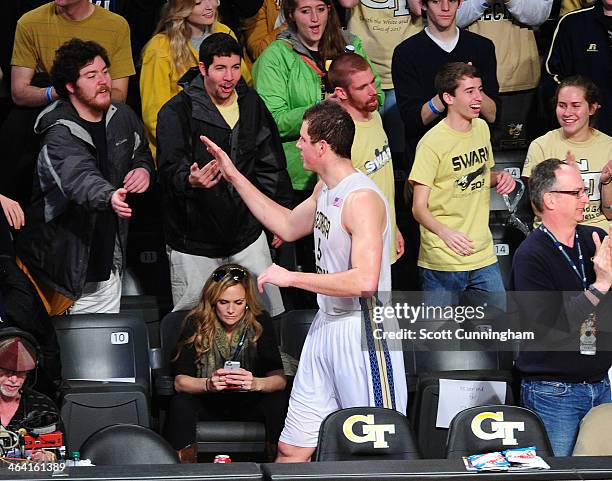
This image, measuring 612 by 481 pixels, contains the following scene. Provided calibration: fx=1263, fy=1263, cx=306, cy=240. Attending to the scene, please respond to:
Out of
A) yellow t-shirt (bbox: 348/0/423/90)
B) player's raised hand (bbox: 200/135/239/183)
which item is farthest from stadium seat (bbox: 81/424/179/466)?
yellow t-shirt (bbox: 348/0/423/90)

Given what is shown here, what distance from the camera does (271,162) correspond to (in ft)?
22.3

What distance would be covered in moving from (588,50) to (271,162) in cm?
226

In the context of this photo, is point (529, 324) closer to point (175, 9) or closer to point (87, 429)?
point (87, 429)

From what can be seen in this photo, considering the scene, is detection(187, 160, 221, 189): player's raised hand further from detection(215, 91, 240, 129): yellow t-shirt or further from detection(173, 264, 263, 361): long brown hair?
detection(215, 91, 240, 129): yellow t-shirt

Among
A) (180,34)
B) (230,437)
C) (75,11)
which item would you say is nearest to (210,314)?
(230,437)

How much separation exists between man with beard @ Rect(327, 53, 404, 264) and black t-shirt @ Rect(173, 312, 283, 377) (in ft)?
3.20

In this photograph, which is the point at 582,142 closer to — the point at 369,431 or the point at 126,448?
the point at 369,431

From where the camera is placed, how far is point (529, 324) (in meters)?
5.65

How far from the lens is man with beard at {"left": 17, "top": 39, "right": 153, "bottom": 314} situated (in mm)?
6441

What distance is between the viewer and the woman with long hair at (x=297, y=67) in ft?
23.3

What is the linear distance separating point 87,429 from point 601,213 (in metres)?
3.13

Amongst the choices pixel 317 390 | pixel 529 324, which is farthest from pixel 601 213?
pixel 317 390

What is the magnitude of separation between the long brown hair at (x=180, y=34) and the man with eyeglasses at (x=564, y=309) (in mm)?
2406

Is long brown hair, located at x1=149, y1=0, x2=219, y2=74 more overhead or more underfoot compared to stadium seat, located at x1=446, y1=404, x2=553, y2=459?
more overhead
